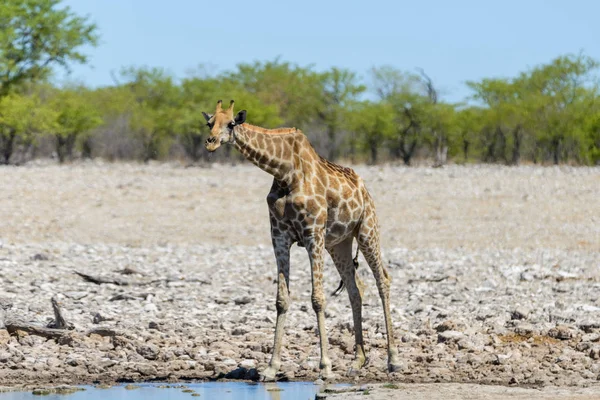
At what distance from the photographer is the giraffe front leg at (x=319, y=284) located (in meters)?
9.41

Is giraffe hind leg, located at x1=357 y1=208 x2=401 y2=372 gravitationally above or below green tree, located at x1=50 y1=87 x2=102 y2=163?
below

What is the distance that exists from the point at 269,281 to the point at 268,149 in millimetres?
7743

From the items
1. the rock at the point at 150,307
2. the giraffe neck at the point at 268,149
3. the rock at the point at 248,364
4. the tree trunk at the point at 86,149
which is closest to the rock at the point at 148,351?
the rock at the point at 248,364

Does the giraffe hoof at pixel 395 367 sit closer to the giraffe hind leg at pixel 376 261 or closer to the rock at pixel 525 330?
the giraffe hind leg at pixel 376 261

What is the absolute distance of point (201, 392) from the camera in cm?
928

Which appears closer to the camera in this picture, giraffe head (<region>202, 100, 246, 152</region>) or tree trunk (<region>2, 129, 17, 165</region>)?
giraffe head (<region>202, 100, 246, 152</region>)

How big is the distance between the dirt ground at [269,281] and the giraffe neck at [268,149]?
5.92ft

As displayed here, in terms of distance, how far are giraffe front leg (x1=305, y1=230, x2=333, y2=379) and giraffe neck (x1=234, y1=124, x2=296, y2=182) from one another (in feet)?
1.88

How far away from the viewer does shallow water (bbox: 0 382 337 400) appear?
9031 mm

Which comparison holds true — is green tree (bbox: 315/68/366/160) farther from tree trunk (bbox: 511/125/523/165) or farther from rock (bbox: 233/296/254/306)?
rock (bbox: 233/296/254/306)

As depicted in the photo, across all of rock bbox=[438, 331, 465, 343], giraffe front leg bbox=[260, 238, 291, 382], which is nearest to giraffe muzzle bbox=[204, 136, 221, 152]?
giraffe front leg bbox=[260, 238, 291, 382]

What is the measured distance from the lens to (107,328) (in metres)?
11.3

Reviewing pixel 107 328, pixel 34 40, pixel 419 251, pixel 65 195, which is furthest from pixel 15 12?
pixel 107 328

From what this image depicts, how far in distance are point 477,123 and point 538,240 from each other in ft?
100.0
